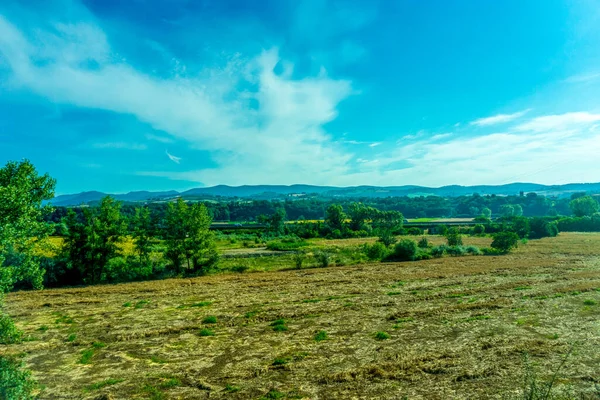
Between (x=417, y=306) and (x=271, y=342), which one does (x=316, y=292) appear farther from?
(x=271, y=342)

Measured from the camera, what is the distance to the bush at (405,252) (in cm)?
4041

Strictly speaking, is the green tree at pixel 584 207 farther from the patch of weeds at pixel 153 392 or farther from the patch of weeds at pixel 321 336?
the patch of weeds at pixel 153 392

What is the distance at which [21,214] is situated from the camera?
9.55 metres

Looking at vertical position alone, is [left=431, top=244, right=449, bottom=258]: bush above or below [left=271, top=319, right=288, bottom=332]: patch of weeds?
below

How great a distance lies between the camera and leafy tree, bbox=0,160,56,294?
9133 millimetres

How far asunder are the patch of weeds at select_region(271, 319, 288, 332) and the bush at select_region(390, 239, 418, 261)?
27583 mm

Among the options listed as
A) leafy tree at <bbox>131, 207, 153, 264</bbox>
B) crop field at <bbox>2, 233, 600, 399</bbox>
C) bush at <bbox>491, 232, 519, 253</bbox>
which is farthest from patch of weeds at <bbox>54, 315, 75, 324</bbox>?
bush at <bbox>491, 232, 519, 253</bbox>

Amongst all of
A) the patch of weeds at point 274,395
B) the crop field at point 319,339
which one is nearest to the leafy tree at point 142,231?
the crop field at point 319,339

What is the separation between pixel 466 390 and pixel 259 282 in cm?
2082

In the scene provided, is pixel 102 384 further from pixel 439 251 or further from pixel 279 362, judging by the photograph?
pixel 439 251

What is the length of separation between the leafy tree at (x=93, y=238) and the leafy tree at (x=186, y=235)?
14.2 feet

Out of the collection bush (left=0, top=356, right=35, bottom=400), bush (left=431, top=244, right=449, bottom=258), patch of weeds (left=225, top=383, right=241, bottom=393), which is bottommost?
bush (left=431, top=244, right=449, bottom=258)

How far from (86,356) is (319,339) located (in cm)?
911

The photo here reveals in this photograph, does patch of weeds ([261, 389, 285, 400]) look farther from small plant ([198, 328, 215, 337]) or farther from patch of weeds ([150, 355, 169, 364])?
small plant ([198, 328, 215, 337])
